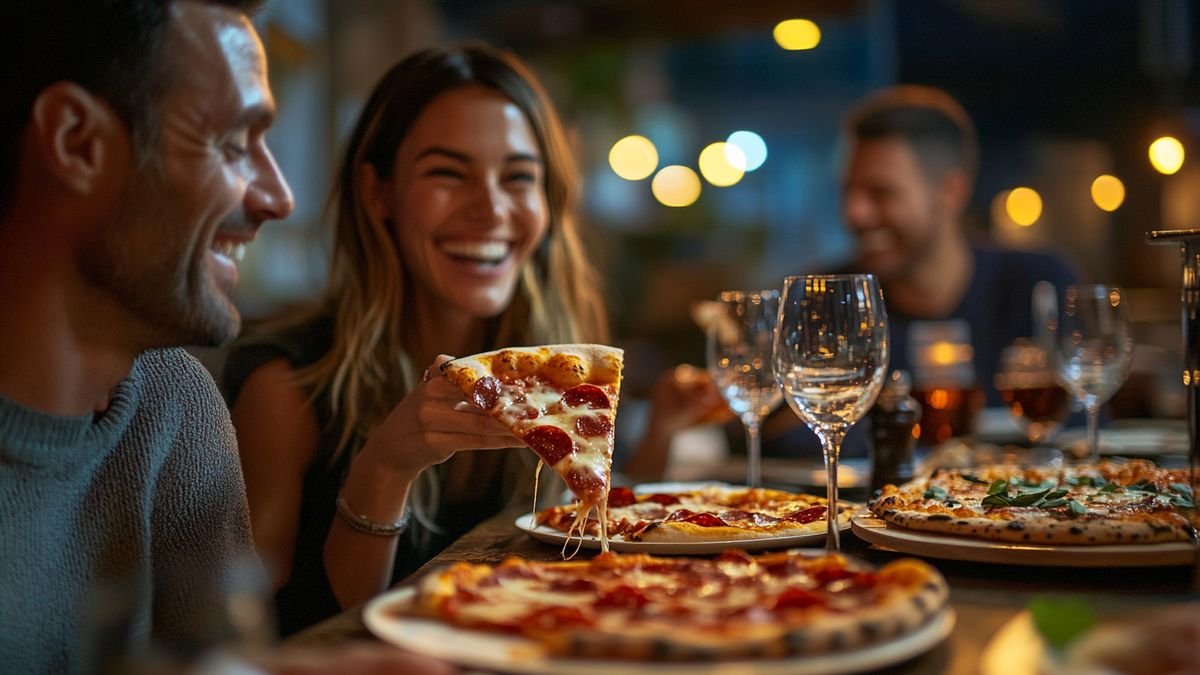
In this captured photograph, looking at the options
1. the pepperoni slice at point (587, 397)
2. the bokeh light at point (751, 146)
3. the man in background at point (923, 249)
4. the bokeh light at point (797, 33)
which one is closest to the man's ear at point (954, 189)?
the man in background at point (923, 249)

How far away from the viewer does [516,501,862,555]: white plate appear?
5.36 ft

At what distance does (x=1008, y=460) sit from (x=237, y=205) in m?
1.86

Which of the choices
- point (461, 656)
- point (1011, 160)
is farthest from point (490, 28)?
point (461, 656)

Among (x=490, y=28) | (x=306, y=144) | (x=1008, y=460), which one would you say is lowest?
(x=1008, y=460)

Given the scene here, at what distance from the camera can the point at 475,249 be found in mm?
2744

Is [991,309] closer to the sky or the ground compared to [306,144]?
closer to the ground

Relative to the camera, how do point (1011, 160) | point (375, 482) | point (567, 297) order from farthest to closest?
point (1011, 160)
point (567, 297)
point (375, 482)

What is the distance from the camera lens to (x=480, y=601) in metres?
1.22

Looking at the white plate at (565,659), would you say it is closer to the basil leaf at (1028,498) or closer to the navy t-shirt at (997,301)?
the basil leaf at (1028,498)

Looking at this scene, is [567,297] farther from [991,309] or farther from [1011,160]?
[1011,160]

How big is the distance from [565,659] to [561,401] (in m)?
0.80

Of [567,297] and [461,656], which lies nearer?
[461,656]

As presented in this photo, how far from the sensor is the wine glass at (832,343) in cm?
165

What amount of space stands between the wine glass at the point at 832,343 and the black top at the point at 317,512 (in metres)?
1.09
